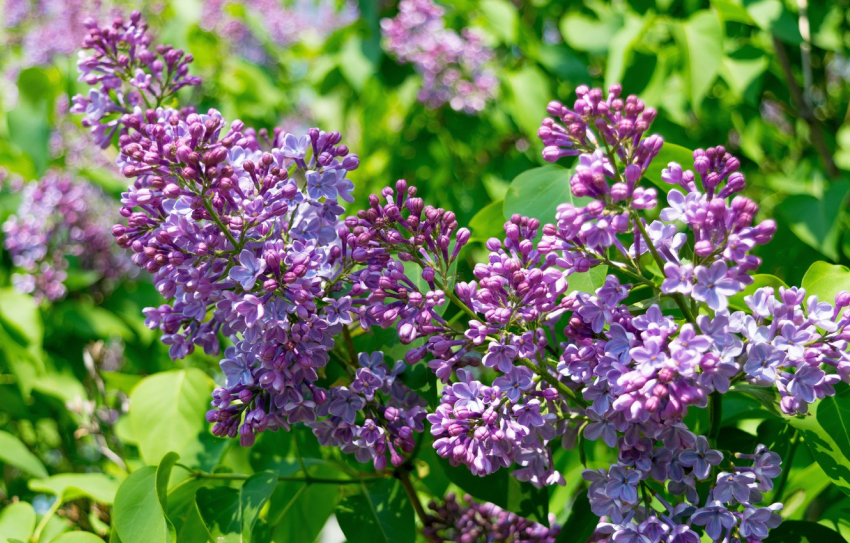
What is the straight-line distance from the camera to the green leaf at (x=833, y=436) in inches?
45.6

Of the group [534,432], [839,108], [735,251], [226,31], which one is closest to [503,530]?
[534,432]

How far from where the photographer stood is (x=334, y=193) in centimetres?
129

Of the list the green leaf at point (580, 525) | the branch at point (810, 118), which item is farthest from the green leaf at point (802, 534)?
the branch at point (810, 118)

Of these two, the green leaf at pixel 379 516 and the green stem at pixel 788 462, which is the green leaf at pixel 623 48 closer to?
the green stem at pixel 788 462

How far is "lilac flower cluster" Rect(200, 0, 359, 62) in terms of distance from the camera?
4.89 m

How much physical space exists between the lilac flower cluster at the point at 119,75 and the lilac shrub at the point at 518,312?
24cm

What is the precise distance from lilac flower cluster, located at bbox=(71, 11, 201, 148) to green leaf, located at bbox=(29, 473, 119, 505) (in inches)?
31.3

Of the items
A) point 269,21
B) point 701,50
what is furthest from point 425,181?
point 269,21

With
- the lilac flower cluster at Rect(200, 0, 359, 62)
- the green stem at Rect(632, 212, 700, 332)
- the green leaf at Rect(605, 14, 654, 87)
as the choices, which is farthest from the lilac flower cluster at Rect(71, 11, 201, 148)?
the lilac flower cluster at Rect(200, 0, 359, 62)

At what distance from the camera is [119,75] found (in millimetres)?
1614

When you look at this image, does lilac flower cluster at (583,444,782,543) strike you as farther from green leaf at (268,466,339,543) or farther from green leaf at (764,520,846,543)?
green leaf at (268,466,339,543)

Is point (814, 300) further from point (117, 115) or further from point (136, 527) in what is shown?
point (117, 115)

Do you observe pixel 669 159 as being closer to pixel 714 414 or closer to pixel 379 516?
pixel 714 414

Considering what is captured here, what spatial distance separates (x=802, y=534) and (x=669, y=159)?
2.39 ft
